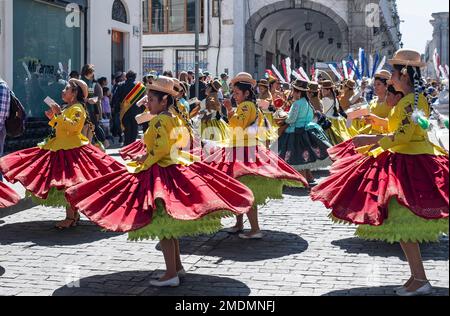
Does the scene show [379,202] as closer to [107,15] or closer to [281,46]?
[107,15]

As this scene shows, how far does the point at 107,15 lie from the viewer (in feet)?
64.9

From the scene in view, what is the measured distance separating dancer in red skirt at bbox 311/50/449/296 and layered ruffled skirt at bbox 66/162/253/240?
0.79m

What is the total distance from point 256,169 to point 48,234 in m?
2.41

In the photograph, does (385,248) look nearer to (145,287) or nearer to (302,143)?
(145,287)

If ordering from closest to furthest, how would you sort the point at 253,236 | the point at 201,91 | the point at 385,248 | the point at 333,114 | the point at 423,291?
the point at 423,291 → the point at 385,248 → the point at 253,236 → the point at 333,114 → the point at 201,91

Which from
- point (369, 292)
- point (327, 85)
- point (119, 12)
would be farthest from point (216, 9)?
point (369, 292)

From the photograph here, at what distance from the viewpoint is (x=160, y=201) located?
559cm

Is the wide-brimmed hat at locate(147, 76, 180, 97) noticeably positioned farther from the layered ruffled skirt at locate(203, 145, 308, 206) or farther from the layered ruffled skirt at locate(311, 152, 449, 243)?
the layered ruffled skirt at locate(203, 145, 308, 206)

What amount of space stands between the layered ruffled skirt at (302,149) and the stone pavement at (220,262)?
9.48 ft

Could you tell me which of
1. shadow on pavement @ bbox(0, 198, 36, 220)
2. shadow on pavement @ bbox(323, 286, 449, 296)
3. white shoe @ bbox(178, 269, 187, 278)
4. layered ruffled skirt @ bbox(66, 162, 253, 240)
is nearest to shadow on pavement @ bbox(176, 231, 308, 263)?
white shoe @ bbox(178, 269, 187, 278)

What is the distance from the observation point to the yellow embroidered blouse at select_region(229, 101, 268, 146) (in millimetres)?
7801

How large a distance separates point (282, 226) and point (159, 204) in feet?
10.2

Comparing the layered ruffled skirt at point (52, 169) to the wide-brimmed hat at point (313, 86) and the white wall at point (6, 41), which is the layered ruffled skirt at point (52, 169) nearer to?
the wide-brimmed hat at point (313, 86)

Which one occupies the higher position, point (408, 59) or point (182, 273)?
point (408, 59)
